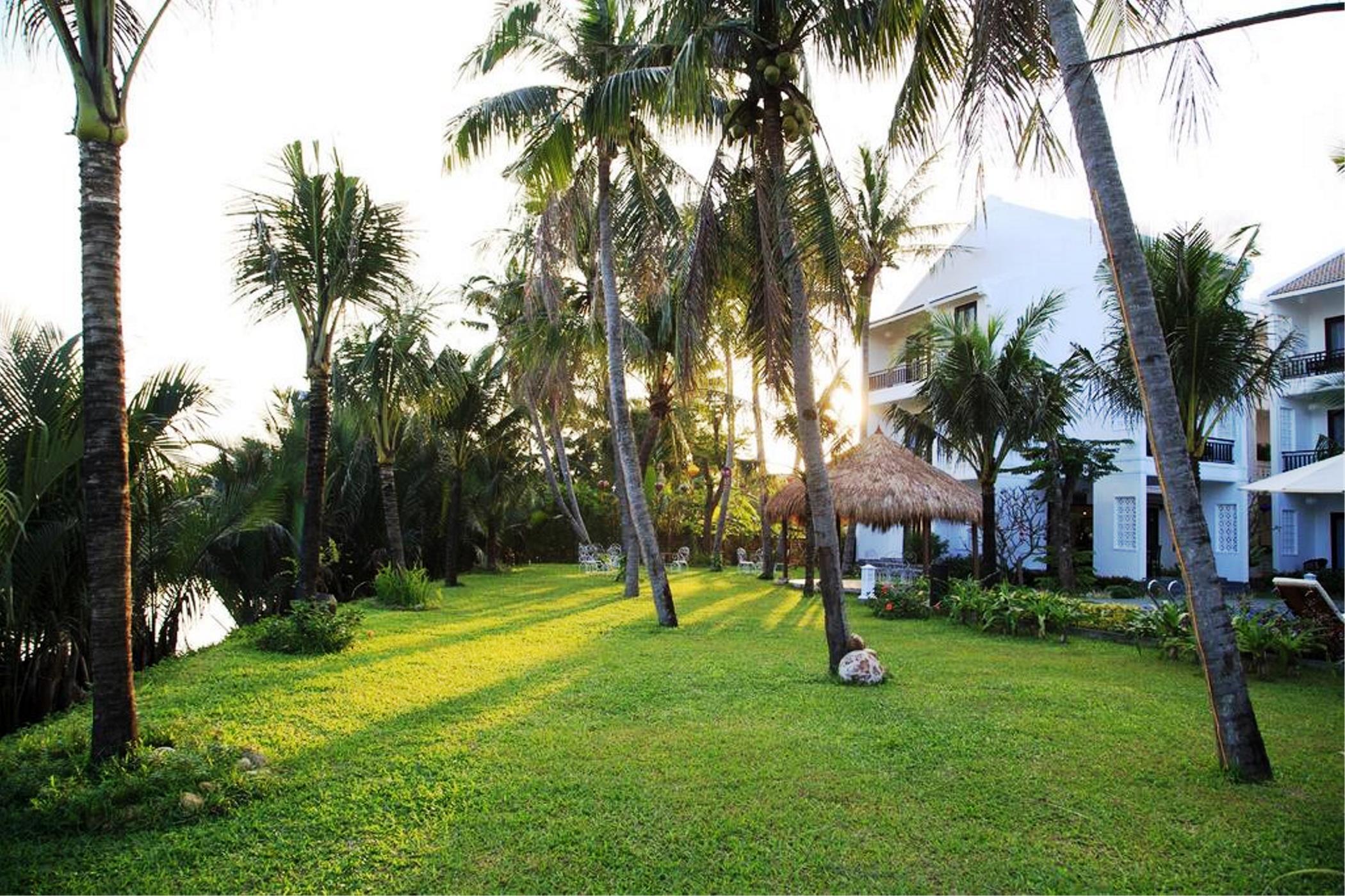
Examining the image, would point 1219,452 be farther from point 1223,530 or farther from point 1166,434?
point 1166,434

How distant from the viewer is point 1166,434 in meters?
4.58

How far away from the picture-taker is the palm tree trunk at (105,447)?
4.38 m

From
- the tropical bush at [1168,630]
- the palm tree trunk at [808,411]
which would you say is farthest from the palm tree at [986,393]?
the palm tree trunk at [808,411]

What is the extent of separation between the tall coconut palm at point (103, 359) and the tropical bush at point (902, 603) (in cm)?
1097

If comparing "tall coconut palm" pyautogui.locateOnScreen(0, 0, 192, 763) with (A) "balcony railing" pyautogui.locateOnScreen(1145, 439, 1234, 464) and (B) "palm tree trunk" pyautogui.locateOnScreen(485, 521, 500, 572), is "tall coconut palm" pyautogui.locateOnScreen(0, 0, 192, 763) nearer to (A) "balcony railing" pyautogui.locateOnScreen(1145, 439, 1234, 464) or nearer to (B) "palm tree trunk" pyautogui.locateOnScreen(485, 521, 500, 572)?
(B) "palm tree trunk" pyautogui.locateOnScreen(485, 521, 500, 572)

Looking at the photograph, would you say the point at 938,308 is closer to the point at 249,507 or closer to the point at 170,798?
the point at 249,507

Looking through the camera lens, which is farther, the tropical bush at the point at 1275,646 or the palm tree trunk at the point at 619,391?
the palm tree trunk at the point at 619,391

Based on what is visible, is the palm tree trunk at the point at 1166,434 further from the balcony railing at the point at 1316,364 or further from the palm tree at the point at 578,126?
the balcony railing at the point at 1316,364

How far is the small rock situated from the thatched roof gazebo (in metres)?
8.37

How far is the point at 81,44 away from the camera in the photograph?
444cm

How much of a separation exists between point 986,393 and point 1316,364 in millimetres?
12501

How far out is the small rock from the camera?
7328 mm

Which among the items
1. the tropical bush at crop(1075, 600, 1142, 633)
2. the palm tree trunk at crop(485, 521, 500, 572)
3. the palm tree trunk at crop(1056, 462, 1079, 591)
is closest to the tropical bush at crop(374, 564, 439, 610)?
the tropical bush at crop(1075, 600, 1142, 633)

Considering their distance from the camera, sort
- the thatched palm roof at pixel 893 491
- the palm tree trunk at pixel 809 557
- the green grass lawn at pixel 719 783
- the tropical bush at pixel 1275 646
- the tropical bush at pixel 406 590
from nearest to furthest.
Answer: the green grass lawn at pixel 719 783 → the tropical bush at pixel 1275 646 → the tropical bush at pixel 406 590 → the thatched palm roof at pixel 893 491 → the palm tree trunk at pixel 809 557
